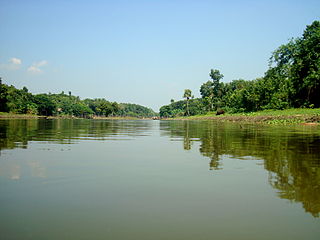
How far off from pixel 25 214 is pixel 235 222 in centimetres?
269

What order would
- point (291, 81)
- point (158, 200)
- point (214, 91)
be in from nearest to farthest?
point (158, 200) < point (291, 81) < point (214, 91)

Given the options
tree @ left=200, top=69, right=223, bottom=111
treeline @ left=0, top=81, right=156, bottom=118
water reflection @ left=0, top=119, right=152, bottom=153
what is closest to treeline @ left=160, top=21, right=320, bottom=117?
tree @ left=200, top=69, right=223, bottom=111

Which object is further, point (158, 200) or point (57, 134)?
point (57, 134)

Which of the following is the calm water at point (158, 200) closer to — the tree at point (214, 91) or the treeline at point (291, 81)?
the treeline at point (291, 81)

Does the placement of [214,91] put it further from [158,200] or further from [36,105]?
[158,200]

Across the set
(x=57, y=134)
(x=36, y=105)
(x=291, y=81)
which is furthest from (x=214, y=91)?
(x=57, y=134)

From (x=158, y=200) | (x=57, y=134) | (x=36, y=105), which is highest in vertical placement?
(x=36, y=105)

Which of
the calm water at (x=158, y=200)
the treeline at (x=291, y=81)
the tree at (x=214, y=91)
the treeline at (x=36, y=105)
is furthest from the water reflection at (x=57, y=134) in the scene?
the tree at (x=214, y=91)

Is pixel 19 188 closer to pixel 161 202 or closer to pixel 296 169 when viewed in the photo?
pixel 161 202

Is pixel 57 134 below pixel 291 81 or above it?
below

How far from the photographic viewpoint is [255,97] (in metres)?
71.8

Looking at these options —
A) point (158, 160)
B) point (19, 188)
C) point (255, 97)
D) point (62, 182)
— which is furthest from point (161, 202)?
point (255, 97)

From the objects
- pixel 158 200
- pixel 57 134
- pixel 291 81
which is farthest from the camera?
pixel 291 81

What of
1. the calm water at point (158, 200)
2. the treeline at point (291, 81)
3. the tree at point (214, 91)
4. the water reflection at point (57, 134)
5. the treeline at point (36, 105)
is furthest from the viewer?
the tree at point (214, 91)
